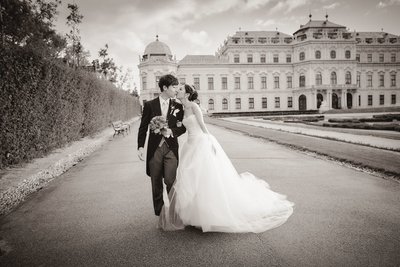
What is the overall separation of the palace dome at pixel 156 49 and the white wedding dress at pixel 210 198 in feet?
181

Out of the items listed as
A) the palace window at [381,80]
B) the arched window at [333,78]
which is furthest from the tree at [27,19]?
the palace window at [381,80]

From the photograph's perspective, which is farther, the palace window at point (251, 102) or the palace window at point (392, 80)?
the palace window at point (392, 80)

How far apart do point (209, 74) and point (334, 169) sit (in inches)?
1996

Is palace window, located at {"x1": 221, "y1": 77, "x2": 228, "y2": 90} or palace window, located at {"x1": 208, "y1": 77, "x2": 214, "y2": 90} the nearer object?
palace window, located at {"x1": 208, "y1": 77, "x2": 214, "y2": 90}

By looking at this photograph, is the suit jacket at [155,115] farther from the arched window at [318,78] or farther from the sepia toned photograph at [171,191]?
the arched window at [318,78]

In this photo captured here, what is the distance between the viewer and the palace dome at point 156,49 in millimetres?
56281

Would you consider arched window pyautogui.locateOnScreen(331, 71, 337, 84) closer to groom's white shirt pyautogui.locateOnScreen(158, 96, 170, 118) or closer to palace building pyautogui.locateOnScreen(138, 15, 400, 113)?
palace building pyautogui.locateOnScreen(138, 15, 400, 113)

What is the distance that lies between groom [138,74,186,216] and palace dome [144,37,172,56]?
5499 centimetres

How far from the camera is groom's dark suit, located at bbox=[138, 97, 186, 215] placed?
3.78 meters

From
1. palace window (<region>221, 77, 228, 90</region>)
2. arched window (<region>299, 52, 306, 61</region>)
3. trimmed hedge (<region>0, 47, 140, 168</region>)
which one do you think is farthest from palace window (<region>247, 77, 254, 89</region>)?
trimmed hedge (<region>0, 47, 140, 168</region>)

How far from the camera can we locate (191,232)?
3.54 meters

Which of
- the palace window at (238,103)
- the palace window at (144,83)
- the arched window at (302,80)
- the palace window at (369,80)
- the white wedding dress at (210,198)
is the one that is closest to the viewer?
the white wedding dress at (210,198)

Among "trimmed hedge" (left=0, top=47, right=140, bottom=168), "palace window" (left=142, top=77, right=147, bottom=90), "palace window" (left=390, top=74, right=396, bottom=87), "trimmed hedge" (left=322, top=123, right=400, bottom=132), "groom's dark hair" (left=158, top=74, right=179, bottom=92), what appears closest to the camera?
"groom's dark hair" (left=158, top=74, right=179, bottom=92)

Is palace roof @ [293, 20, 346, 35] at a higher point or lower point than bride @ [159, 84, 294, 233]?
higher
